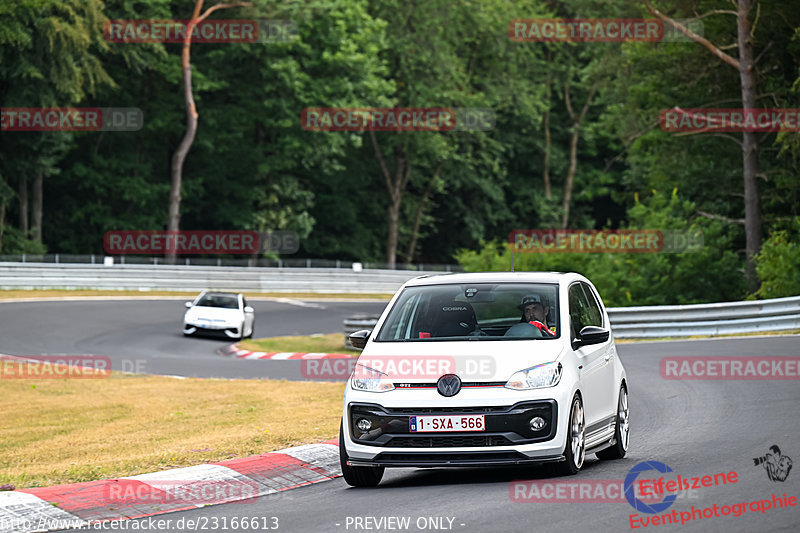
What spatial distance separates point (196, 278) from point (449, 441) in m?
41.6

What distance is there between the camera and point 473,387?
8789 millimetres

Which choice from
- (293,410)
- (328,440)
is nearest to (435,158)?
(293,410)

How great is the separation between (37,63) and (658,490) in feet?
147

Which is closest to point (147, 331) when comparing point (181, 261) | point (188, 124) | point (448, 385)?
point (181, 261)

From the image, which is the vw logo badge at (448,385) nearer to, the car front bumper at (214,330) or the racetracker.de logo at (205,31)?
the car front bumper at (214,330)

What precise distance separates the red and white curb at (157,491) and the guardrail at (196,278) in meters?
36.8

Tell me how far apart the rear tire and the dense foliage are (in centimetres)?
2005

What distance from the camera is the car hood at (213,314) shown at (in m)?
32.3

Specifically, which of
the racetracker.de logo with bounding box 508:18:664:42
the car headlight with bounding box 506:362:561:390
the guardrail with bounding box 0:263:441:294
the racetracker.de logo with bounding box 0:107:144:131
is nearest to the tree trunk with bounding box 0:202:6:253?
the racetracker.de logo with bounding box 0:107:144:131

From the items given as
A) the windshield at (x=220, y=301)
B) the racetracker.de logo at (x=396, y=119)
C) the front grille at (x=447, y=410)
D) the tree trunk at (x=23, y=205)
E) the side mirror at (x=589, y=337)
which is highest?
the racetracker.de logo at (x=396, y=119)

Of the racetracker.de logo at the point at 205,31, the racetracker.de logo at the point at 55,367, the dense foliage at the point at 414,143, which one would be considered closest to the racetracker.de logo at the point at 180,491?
the racetracker.de logo at the point at 55,367

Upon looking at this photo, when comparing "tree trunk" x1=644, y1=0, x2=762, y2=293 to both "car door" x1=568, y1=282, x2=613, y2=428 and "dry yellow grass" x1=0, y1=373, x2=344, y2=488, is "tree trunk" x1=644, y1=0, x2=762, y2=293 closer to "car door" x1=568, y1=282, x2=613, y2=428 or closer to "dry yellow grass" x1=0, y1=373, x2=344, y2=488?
"dry yellow grass" x1=0, y1=373, x2=344, y2=488

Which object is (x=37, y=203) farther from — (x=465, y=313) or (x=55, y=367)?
(x=465, y=313)

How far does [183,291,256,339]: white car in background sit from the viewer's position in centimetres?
3225
